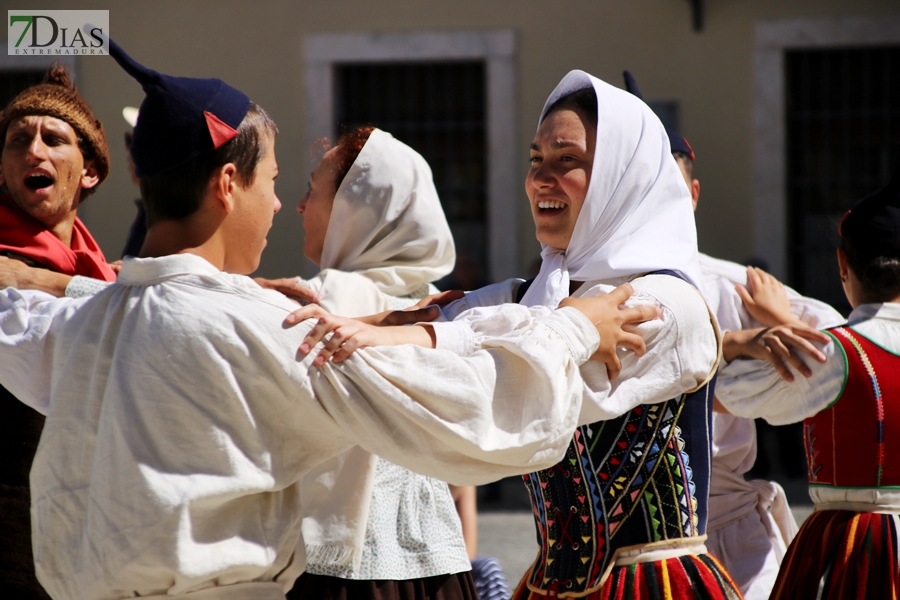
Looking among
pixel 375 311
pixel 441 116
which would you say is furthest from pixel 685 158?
pixel 441 116

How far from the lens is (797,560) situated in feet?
9.20

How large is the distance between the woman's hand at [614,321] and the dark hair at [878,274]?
127 centimetres

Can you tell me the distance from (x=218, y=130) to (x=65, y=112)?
1275 mm

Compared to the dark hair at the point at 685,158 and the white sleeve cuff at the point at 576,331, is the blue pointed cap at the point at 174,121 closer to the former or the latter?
the white sleeve cuff at the point at 576,331

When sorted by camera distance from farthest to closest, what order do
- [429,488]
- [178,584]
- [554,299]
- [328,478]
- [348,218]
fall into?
[348,218]
[429,488]
[328,478]
[554,299]
[178,584]

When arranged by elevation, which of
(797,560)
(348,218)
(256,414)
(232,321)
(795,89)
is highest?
(795,89)

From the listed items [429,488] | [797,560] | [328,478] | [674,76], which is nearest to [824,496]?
[797,560]

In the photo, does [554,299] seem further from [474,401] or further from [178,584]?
[178,584]

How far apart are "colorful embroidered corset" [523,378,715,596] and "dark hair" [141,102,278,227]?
881 mm

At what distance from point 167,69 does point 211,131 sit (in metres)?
8.29

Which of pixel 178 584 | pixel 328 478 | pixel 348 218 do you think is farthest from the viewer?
pixel 348 218

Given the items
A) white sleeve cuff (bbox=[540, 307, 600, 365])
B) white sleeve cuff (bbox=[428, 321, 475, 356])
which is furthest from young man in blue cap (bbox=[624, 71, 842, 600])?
white sleeve cuff (bbox=[428, 321, 475, 356])

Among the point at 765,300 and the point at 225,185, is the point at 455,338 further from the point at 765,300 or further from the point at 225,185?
the point at 765,300

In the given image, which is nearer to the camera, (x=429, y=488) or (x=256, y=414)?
(x=256, y=414)
